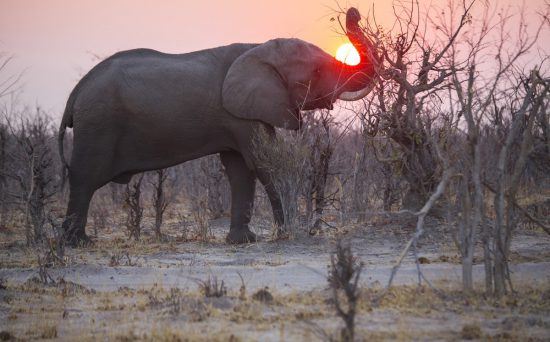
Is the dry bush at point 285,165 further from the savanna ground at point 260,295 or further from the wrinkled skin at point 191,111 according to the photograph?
the savanna ground at point 260,295

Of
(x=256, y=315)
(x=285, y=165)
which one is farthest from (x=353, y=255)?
(x=256, y=315)

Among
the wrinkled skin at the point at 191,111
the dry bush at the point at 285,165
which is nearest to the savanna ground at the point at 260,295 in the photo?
the dry bush at the point at 285,165

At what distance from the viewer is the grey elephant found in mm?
11586

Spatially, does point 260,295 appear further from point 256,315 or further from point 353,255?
point 353,255

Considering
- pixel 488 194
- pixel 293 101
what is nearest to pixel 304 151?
pixel 293 101

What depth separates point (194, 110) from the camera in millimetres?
11719

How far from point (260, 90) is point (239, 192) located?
143 cm

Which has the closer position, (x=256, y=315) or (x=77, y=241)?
(x=256, y=315)

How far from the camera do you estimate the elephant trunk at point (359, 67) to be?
A: 11.2m

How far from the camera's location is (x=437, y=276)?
8.12m

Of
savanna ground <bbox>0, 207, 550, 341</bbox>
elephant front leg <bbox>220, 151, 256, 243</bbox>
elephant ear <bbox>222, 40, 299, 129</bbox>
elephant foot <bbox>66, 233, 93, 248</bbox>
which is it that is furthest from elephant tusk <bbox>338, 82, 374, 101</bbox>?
elephant foot <bbox>66, 233, 93, 248</bbox>

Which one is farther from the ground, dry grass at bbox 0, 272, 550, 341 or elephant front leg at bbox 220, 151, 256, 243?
elephant front leg at bbox 220, 151, 256, 243

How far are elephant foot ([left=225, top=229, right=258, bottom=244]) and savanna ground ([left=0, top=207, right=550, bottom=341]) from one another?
0.29 meters

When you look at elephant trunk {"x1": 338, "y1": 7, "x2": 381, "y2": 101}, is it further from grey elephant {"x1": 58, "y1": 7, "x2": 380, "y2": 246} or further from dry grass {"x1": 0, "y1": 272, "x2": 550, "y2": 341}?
dry grass {"x1": 0, "y1": 272, "x2": 550, "y2": 341}
